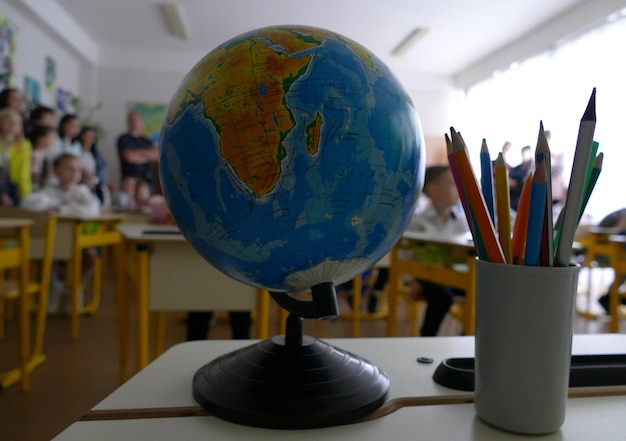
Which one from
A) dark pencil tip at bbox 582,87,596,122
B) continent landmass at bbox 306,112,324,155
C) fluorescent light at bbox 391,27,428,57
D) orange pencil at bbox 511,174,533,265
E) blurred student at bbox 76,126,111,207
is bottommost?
orange pencil at bbox 511,174,533,265

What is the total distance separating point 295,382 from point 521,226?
0.25 m

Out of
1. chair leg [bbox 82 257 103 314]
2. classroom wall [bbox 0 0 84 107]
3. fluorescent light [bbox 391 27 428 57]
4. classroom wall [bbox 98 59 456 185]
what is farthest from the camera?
classroom wall [bbox 98 59 456 185]

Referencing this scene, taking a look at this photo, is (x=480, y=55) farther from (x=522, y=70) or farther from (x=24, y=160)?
(x=24, y=160)

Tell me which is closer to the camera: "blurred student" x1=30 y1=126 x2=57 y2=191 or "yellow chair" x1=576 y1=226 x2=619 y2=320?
"yellow chair" x1=576 y1=226 x2=619 y2=320

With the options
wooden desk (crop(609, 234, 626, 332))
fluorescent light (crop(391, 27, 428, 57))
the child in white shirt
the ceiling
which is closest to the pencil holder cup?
wooden desk (crop(609, 234, 626, 332))

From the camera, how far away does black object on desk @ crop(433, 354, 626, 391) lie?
21.0 inches

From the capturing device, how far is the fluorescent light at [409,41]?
19.3 feet

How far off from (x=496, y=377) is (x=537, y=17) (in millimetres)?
5988

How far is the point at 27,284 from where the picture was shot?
2201 millimetres

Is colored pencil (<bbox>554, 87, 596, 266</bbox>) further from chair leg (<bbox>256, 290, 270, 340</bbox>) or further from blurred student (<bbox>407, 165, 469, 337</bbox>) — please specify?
blurred student (<bbox>407, 165, 469, 337</bbox>)

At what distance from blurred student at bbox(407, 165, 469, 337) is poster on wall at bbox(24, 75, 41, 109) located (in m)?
4.15

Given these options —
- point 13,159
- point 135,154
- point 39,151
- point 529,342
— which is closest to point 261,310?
point 529,342

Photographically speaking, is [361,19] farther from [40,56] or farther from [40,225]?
[40,225]

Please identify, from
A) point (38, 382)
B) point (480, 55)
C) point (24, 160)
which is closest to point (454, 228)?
point (38, 382)
